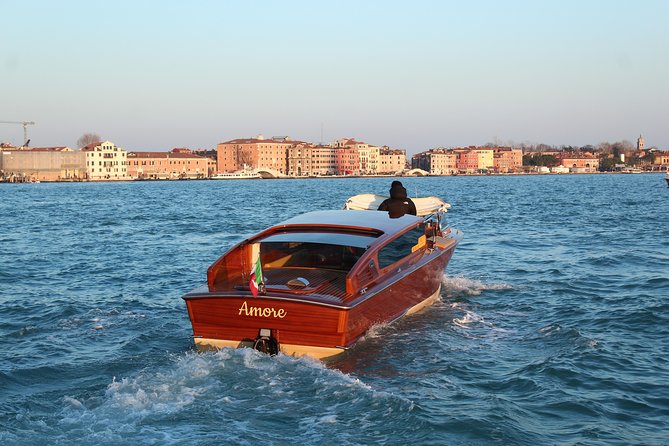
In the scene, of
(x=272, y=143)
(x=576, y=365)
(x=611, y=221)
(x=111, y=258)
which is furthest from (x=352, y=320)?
(x=272, y=143)

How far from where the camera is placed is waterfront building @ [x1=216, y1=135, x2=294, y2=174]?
176125mm

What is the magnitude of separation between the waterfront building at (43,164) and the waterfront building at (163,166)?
14.1m

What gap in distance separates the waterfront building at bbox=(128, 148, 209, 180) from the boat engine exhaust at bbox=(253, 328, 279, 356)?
507ft

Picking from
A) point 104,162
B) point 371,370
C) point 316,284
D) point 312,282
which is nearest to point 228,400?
point 371,370

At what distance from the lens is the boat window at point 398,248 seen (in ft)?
32.4

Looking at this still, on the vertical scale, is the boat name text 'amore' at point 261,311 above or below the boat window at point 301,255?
below

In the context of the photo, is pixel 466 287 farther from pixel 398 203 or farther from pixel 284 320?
pixel 284 320

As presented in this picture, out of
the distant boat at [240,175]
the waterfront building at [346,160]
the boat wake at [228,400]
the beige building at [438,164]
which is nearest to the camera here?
the boat wake at [228,400]

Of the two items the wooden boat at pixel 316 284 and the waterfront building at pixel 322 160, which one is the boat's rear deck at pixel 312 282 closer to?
the wooden boat at pixel 316 284

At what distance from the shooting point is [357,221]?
35.2 ft

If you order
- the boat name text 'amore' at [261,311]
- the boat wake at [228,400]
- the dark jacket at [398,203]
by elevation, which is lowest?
the boat wake at [228,400]

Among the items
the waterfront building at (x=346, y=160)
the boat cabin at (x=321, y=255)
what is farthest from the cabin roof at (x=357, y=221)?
the waterfront building at (x=346, y=160)

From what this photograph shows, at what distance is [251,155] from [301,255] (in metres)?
168

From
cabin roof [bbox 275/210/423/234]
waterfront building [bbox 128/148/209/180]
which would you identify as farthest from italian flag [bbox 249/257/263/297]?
waterfront building [bbox 128/148/209/180]
